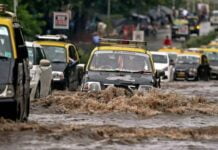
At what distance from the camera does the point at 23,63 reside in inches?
594

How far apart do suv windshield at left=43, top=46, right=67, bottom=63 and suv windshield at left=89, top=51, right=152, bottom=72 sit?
6921 mm

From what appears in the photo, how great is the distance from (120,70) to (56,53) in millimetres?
8137

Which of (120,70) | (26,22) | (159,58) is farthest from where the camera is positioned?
(26,22)

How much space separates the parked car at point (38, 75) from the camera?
2109 cm

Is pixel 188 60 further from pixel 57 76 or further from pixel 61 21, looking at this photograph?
pixel 57 76

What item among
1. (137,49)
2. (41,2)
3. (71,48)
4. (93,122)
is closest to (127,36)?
(41,2)

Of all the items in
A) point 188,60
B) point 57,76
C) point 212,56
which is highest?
point 57,76

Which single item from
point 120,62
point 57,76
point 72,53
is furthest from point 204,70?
point 120,62

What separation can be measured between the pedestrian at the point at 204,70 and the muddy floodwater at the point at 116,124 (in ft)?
81.5

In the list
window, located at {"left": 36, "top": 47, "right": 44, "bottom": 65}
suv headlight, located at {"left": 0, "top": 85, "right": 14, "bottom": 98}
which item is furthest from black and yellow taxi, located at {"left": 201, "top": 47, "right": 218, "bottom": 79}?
suv headlight, located at {"left": 0, "top": 85, "right": 14, "bottom": 98}

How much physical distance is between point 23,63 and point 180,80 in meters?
30.1

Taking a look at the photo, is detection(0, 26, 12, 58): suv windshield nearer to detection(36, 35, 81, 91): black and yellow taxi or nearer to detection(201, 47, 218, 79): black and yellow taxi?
detection(36, 35, 81, 91): black and yellow taxi

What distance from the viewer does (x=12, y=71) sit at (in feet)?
45.8

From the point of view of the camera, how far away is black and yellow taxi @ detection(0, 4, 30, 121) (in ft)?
45.1
